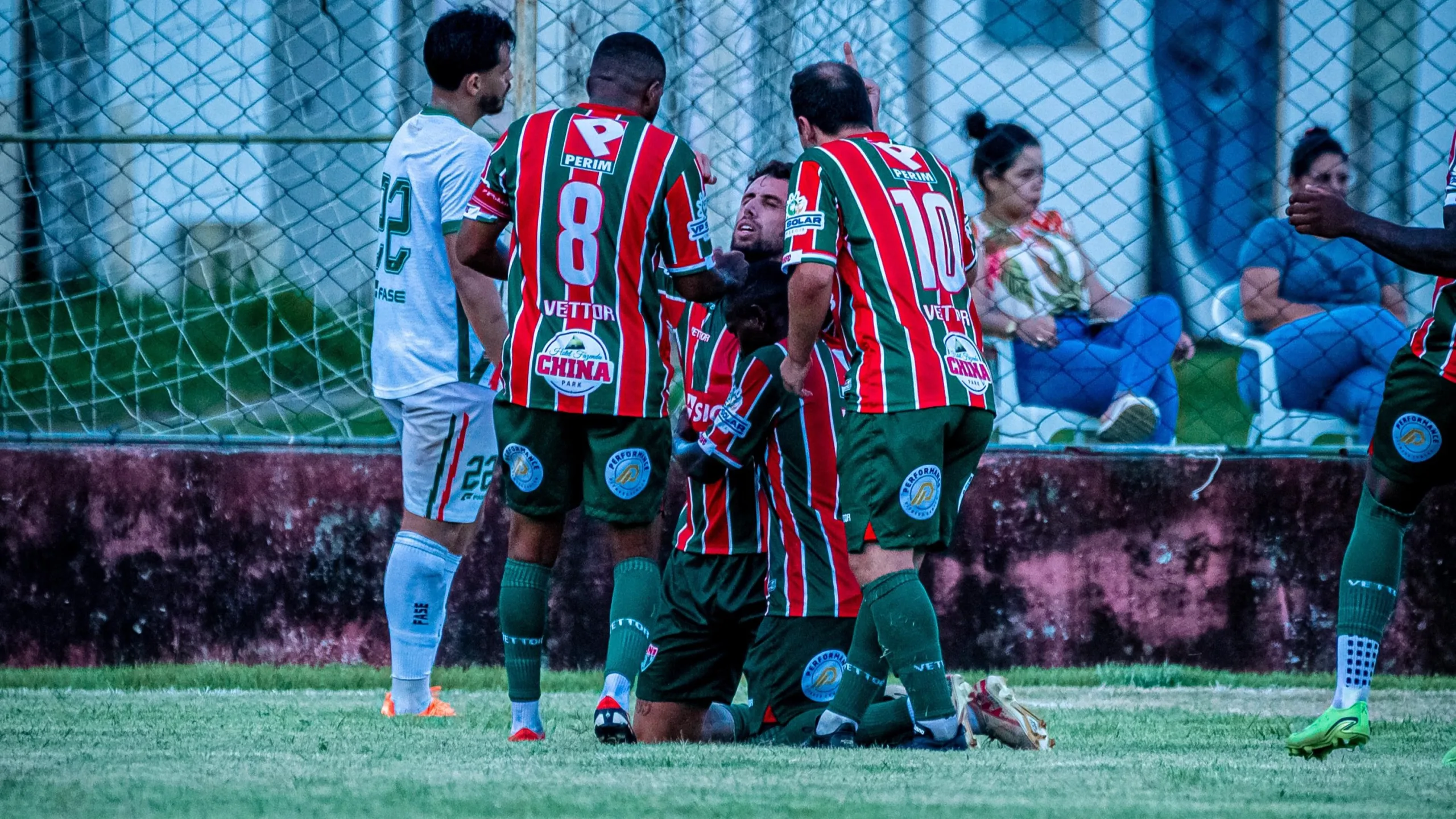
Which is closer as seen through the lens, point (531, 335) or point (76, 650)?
point (531, 335)

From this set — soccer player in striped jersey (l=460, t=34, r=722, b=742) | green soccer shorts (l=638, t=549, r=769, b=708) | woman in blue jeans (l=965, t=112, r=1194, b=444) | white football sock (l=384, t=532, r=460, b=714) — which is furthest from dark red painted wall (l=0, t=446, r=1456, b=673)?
soccer player in striped jersey (l=460, t=34, r=722, b=742)

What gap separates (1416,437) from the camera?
12.2 ft

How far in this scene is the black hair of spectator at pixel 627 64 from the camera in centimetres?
411

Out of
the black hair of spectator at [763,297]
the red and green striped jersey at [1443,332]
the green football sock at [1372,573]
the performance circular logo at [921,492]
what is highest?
the black hair of spectator at [763,297]

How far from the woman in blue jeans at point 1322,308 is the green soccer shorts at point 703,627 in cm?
258

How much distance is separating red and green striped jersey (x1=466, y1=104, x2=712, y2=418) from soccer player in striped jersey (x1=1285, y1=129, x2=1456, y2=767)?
140 centimetres

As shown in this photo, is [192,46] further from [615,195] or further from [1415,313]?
[1415,313]

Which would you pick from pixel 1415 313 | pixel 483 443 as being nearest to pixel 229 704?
pixel 483 443

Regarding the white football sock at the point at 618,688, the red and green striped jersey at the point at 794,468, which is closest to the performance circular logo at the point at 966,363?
the red and green striped jersey at the point at 794,468

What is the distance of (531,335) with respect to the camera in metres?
3.95

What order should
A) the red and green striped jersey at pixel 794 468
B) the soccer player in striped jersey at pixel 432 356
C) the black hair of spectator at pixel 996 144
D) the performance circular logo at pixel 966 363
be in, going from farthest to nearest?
the black hair of spectator at pixel 996 144, the soccer player in striped jersey at pixel 432 356, the red and green striped jersey at pixel 794 468, the performance circular logo at pixel 966 363

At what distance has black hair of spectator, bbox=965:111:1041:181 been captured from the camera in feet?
21.5

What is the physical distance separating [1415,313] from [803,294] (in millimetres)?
3723

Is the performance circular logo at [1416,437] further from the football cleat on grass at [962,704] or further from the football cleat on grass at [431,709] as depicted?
the football cleat on grass at [431,709]
